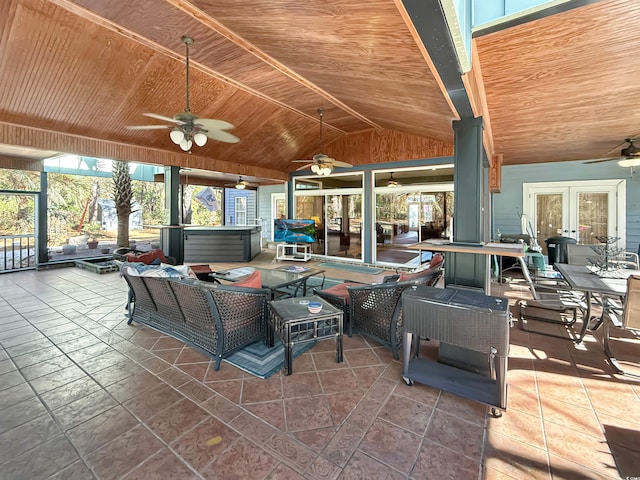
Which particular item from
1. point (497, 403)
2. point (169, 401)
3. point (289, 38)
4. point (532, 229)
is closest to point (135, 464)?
point (169, 401)

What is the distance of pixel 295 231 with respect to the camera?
886cm

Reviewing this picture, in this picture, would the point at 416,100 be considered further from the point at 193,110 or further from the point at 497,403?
the point at 193,110

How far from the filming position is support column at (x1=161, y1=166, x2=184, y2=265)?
7008mm

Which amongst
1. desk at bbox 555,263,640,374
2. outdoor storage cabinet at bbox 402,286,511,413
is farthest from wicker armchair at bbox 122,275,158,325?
desk at bbox 555,263,640,374

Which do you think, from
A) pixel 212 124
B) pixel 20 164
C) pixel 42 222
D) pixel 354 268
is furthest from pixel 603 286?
pixel 20 164

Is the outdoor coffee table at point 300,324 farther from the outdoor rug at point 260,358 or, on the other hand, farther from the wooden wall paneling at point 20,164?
the wooden wall paneling at point 20,164

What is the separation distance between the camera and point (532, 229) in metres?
7.37

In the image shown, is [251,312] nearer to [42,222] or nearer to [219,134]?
[219,134]

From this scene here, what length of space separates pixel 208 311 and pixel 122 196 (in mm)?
7764

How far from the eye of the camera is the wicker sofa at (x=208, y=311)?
264 cm

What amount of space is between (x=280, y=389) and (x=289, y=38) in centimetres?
331

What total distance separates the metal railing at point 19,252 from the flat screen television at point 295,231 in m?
6.38

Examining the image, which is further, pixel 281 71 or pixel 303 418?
pixel 281 71

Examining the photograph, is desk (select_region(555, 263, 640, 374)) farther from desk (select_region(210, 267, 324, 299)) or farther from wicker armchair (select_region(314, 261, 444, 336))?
desk (select_region(210, 267, 324, 299))
